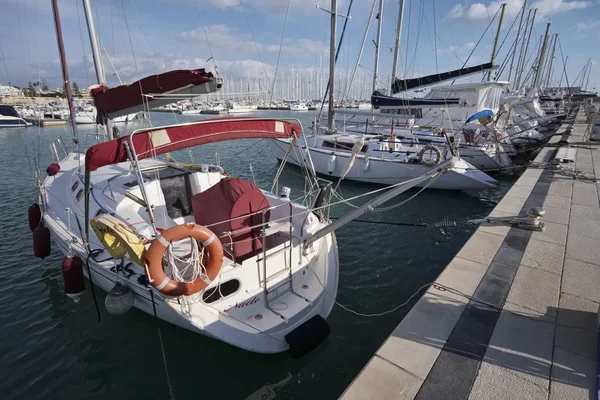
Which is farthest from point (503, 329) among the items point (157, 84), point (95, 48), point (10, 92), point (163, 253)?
point (10, 92)

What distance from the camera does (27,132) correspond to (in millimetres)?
39156

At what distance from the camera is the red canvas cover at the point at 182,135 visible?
444cm

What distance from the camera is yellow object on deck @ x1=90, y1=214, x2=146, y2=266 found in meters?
4.14

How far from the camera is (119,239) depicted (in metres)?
4.19

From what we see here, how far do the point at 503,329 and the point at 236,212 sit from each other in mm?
3898

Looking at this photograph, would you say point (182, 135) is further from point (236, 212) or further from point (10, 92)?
point (10, 92)

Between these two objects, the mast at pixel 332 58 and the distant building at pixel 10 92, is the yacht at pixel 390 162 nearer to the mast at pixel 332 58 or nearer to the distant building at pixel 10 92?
the mast at pixel 332 58

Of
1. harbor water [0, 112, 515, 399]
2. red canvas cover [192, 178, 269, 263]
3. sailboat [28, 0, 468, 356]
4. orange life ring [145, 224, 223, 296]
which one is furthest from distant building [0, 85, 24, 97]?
orange life ring [145, 224, 223, 296]

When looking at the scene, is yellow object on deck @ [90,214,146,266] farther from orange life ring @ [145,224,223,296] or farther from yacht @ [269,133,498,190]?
yacht @ [269,133,498,190]

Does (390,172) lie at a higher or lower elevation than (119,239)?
lower

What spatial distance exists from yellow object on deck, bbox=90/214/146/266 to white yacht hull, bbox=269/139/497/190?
333 inches

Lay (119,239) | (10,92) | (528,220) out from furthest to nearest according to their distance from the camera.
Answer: (10,92) → (528,220) → (119,239)

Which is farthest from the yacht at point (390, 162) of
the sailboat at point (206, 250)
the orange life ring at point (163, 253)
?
the orange life ring at point (163, 253)

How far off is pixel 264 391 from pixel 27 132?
162 feet
